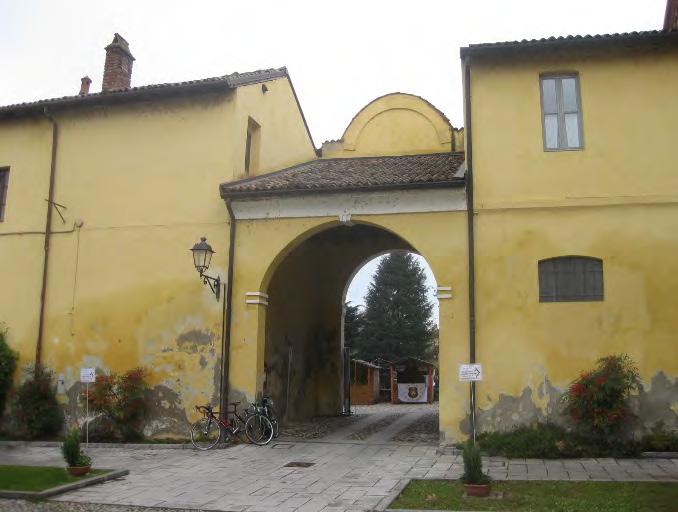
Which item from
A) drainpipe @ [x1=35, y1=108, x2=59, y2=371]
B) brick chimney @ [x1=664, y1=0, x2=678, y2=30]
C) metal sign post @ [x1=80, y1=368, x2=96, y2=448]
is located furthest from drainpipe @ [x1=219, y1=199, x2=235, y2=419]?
brick chimney @ [x1=664, y1=0, x2=678, y2=30]

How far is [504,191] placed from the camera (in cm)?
1308

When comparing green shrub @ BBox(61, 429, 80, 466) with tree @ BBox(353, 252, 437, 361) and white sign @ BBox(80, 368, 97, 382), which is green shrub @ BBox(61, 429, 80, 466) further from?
tree @ BBox(353, 252, 437, 361)

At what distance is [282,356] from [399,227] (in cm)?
583

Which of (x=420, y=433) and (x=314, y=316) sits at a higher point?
(x=314, y=316)

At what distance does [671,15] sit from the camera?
18.5 meters

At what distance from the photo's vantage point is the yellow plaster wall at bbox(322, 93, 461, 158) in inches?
761

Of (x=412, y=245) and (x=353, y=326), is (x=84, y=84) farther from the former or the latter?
(x=353, y=326)

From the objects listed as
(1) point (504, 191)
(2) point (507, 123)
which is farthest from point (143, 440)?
(2) point (507, 123)

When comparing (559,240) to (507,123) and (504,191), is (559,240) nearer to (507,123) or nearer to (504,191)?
(504,191)

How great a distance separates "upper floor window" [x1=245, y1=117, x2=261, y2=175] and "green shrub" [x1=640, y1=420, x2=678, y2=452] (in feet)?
32.9

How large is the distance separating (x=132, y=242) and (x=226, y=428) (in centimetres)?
469

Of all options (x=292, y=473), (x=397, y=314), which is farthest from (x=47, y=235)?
(x=397, y=314)

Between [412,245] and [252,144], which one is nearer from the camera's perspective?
[412,245]

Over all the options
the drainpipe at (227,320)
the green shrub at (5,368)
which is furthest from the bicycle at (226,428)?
the green shrub at (5,368)
